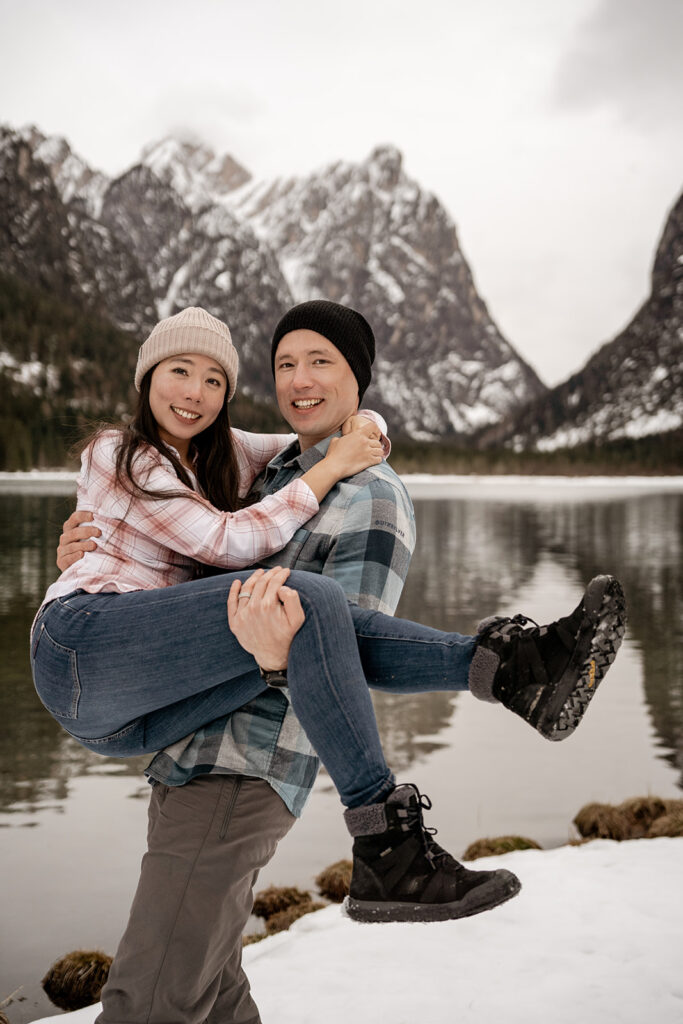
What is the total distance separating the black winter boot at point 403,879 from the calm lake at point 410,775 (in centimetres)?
216

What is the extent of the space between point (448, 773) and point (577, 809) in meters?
1.77

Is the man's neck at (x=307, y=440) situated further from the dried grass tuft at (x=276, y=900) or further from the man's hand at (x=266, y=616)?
the dried grass tuft at (x=276, y=900)

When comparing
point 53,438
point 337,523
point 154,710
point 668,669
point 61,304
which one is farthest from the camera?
point 61,304

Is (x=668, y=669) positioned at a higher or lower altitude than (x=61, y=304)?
lower

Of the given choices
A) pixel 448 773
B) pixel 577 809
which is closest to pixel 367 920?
pixel 577 809

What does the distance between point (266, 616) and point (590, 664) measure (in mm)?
909

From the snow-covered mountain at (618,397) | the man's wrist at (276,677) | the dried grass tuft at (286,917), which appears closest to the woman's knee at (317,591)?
the man's wrist at (276,677)

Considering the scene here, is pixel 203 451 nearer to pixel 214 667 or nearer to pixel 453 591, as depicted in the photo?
pixel 214 667

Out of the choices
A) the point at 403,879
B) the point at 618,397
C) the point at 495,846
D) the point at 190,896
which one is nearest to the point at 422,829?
the point at 403,879

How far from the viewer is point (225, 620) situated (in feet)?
7.54

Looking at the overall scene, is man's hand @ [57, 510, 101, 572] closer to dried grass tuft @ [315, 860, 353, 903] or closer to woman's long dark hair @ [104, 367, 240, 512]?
woman's long dark hair @ [104, 367, 240, 512]

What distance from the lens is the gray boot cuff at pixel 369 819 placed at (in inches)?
88.8

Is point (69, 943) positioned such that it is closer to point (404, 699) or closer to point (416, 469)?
point (404, 699)

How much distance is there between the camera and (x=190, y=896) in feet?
7.86
